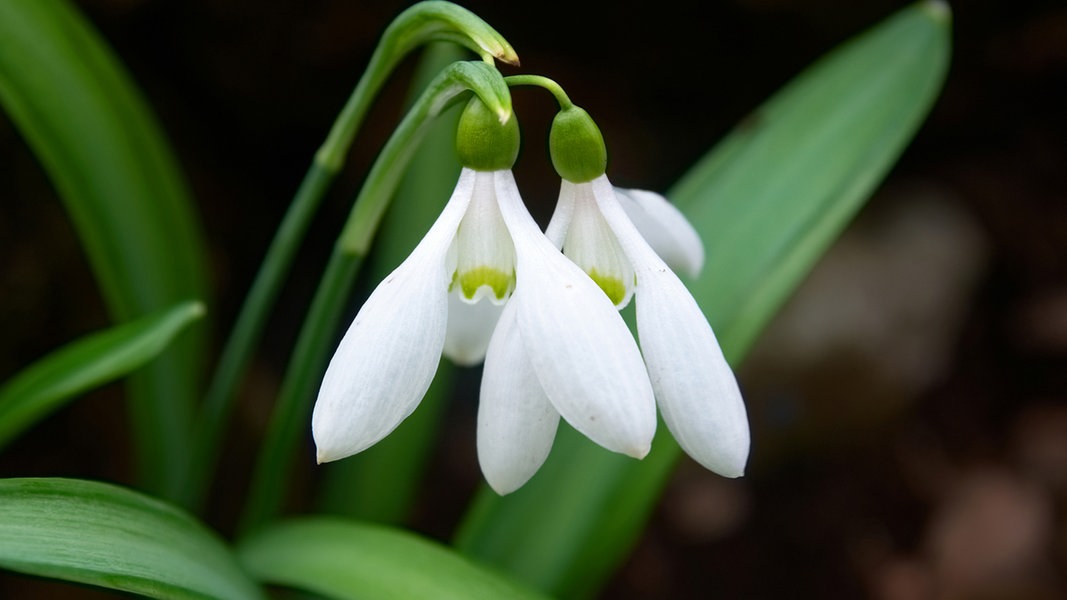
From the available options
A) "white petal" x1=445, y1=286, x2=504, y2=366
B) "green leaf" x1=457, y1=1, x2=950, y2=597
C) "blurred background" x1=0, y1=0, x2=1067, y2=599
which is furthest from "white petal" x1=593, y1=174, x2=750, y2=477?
"blurred background" x1=0, y1=0, x2=1067, y2=599

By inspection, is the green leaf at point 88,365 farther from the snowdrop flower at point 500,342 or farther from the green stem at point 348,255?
the snowdrop flower at point 500,342

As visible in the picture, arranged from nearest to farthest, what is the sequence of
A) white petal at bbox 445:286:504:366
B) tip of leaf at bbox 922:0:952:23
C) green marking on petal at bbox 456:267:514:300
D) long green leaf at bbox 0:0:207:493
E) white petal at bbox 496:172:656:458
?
1. white petal at bbox 496:172:656:458
2. green marking on petal at bbox 456:267:514:300
3. white petal at bbox 445:286:504:366
4. long green leaf at bbox 0:0:207:493
5. tip of leaf at bbox 922:0:952:23

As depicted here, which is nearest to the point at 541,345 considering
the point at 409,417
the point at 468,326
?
the point at 468,326

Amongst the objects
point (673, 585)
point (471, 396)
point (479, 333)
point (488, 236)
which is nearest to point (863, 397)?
point (673, 585)

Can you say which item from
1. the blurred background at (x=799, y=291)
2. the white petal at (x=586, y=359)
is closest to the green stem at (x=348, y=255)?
the white petal at (x=586, y=359)

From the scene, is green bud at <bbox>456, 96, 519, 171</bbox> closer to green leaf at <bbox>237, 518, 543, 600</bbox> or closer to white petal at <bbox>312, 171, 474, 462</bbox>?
white petal at <bbox>312, 171, 474, 462</bbox>

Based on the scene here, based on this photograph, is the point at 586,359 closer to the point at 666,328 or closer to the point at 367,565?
the point at 666,328
